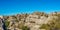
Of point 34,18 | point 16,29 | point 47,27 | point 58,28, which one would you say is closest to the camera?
point 58,28

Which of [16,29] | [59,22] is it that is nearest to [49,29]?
[59,22]

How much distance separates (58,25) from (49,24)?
5221mm

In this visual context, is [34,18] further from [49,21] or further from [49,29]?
[49,29]

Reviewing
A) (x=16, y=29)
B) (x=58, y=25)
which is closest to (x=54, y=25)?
(x=58, y=25)

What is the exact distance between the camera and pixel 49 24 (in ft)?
193

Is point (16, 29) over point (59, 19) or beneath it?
beneath

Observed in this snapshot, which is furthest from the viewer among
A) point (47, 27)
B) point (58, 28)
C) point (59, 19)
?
point (59, 19)

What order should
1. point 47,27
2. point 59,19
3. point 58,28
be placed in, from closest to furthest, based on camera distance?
point 58,28 < point 47,27 < point 59,19

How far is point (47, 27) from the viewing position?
56.6m

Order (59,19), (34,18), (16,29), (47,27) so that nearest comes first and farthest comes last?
(47,27)
(59,19)
(16,29)
(34,18)

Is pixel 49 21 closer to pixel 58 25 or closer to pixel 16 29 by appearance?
pixel 58 25

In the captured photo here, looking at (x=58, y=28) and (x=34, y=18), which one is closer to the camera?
(x=58, y=28)

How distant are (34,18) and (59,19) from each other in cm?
1907

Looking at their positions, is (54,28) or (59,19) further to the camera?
(59,19)
